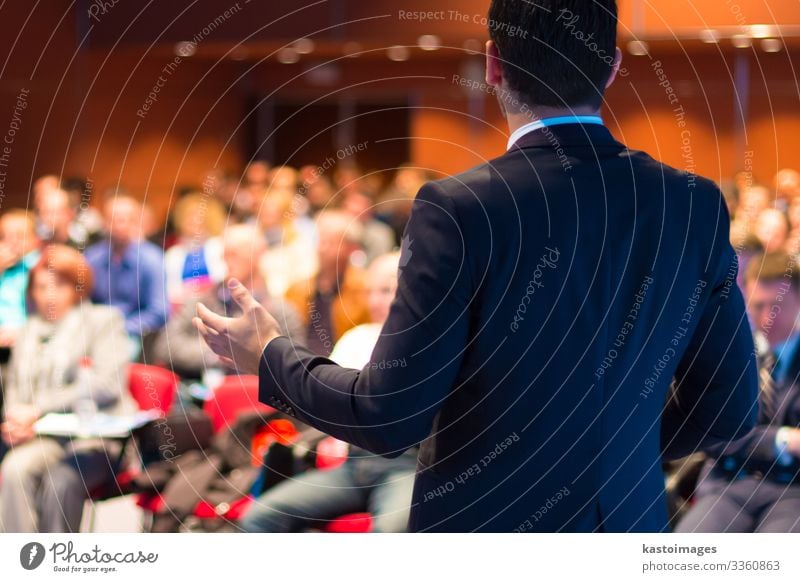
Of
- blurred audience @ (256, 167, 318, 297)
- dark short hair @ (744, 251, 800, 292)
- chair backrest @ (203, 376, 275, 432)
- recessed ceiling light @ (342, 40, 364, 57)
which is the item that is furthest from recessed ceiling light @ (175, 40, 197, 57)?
dark short hair @ (744, 251, 800, 292)

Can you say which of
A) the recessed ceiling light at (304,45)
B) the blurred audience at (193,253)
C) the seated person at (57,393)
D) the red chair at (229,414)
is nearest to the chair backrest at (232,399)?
the red chair at (229,414)

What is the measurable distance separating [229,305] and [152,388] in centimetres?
70

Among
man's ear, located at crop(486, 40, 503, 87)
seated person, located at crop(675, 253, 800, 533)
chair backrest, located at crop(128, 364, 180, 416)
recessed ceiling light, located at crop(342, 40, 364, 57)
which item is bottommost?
seated person, located at crop(675, 253, 800, 533)

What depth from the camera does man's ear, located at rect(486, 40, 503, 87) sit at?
4.23 feet

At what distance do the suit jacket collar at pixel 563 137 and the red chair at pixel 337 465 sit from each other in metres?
1.65

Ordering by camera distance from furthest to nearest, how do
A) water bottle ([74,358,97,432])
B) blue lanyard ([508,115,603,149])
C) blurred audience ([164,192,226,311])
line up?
blurred audience ([164,192,226,311]) < water bottle ([74,358,97,432]) < blue lanyard ([508,115,603,149])

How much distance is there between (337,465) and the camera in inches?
116

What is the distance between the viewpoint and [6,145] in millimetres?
5078

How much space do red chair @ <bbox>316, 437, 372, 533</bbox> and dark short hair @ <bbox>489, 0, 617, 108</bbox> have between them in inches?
66.2

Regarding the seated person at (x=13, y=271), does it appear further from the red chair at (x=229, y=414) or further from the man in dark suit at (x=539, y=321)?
the man in dark suit at (x=539, y=321)

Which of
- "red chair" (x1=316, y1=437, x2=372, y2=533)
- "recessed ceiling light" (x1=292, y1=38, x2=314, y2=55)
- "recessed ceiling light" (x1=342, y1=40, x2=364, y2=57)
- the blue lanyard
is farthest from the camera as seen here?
"recessed ceiling light" (x1=292, y1=38, x2=314, y2=55)

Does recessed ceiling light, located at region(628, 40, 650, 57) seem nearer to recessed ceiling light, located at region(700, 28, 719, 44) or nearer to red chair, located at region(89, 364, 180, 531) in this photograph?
recessed ceiling light, located at region(700, 28, 719, 44)

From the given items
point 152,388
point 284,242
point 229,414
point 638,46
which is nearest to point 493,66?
point 229,414

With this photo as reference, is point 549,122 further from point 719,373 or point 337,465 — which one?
point 337,465
